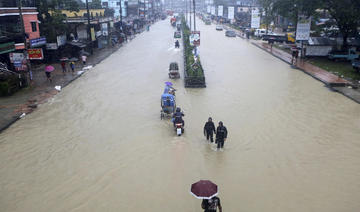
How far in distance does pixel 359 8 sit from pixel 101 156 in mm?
27781

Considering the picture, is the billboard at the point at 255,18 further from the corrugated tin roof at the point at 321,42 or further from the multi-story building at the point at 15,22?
the multi-story building at the point at 15,22

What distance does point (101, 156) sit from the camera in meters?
12.0

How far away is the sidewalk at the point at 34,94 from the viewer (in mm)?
16719

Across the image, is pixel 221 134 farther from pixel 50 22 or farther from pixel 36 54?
pixel 50 22

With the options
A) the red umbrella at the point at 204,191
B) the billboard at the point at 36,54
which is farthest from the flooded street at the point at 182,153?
the billboard at the point at 36,54

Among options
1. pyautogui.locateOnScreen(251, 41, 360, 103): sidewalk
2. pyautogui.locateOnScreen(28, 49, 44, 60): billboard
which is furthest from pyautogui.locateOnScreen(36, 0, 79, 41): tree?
pyautogui.locateOnScreen(251, 41, 360, 103): sidewalk

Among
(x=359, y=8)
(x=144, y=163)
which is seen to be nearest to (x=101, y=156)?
(x=144, y=163)

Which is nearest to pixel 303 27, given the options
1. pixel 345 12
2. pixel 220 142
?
pixel 345 12

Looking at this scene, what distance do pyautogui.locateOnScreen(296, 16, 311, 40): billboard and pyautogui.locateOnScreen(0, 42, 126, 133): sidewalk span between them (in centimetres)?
2083

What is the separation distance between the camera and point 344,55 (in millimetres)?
30359

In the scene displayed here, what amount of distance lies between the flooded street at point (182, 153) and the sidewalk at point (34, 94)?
0.73m

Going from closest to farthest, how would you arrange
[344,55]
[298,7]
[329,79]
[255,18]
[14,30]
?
[329,79]
[14,30]
[344,55]
[298,7]
[255,18]

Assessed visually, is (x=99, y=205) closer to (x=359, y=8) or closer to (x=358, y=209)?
(x=358, y=209)

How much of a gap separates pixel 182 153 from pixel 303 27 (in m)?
24.4
